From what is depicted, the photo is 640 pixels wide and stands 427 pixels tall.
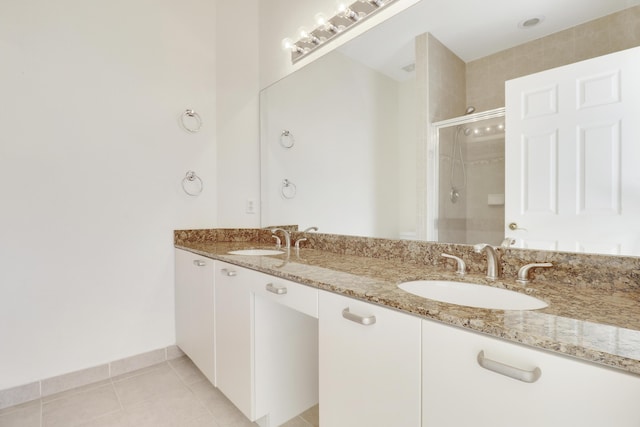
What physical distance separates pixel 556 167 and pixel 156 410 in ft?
6.87

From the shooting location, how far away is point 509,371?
21.9 inches

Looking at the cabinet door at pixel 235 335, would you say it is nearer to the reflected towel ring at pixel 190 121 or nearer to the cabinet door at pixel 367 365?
the cabinet door at pixel 367 365

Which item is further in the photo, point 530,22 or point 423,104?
point 423,104

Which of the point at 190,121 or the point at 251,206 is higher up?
the point at 190,121

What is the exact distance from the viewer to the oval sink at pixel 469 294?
860mm

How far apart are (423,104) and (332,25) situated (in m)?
0.80

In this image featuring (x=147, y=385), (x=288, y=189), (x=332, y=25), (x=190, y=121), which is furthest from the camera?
(x=190, y=121)

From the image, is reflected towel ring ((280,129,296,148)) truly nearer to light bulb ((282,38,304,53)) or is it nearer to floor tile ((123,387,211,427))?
light bulb ((282,38,304,53))

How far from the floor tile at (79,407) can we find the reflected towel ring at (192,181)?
1317mm

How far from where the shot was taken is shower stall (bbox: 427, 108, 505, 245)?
1.07 meters

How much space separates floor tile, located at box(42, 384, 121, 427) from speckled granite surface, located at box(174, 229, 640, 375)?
99 cm

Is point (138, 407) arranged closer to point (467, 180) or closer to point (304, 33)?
point (467, 180)

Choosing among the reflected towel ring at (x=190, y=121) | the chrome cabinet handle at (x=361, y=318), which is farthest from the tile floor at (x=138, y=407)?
the reflected towel ring at (x=190, y=121)

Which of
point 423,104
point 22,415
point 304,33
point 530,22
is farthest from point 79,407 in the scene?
point 530,22
